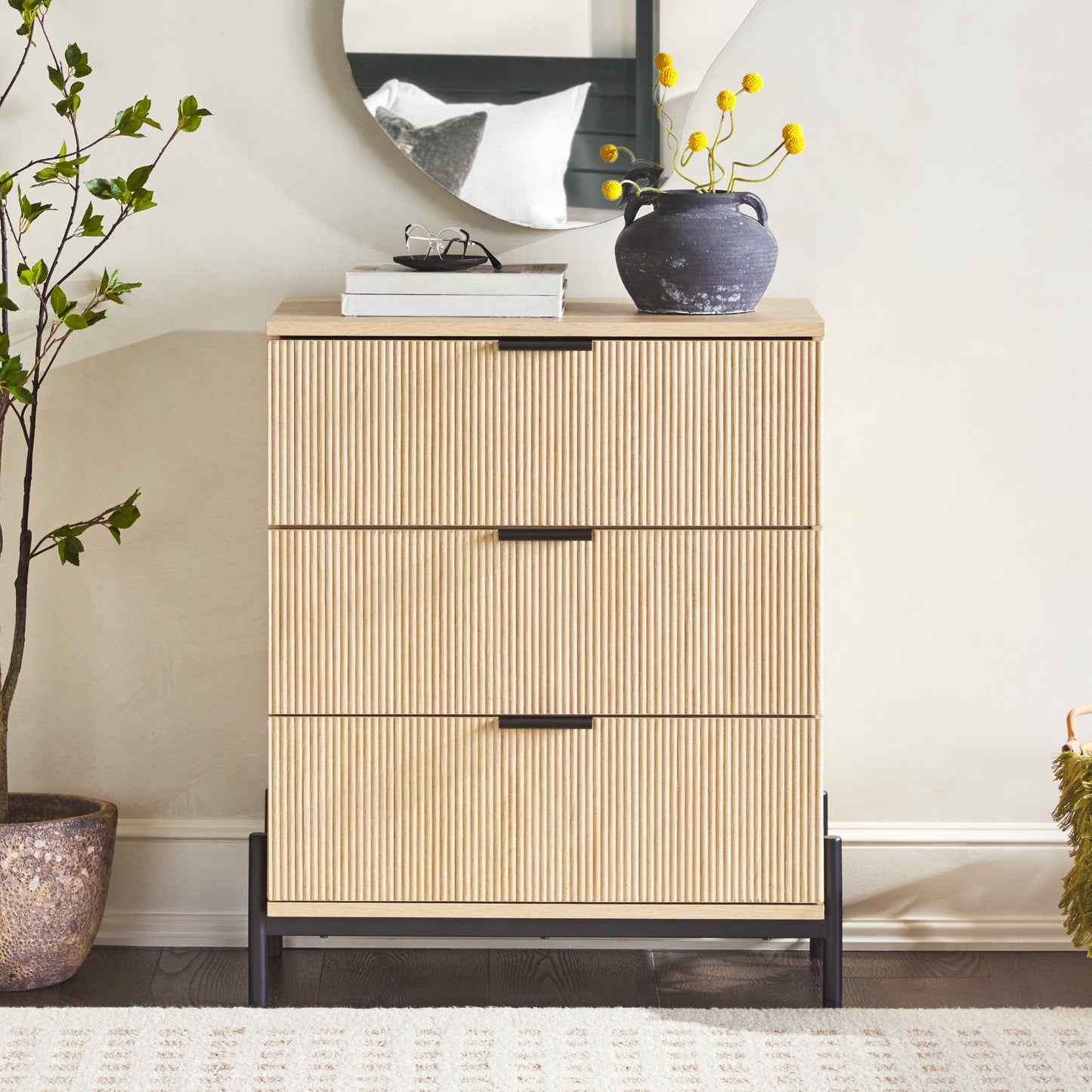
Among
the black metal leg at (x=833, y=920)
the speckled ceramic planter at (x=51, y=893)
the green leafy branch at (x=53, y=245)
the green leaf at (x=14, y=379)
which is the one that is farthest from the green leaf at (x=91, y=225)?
A: the black metal leg at (x=833, y=920)

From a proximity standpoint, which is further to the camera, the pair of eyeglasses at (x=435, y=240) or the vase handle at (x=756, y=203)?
the pair of eyeglasses at (x=435, y=240)

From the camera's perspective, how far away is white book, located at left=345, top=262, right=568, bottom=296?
65.9 inches

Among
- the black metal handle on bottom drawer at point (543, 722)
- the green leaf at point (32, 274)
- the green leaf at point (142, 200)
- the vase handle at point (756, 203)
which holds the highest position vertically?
the green leaf at point (142, 200)

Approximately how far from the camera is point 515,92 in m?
1.95

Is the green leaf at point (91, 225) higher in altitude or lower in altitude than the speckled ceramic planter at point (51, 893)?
higher

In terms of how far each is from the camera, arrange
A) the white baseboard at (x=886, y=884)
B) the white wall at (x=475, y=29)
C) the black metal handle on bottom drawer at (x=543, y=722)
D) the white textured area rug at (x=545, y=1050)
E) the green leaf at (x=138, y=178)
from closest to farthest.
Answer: the white textured area rug at (x=545, y=1050) → the black metal handle on bottom drawer at (x=543, y=722) → the green leaf at (x=138, y=178) → the white wall at (x=475, y=29) → the white baseboard at (x=886, y=884)

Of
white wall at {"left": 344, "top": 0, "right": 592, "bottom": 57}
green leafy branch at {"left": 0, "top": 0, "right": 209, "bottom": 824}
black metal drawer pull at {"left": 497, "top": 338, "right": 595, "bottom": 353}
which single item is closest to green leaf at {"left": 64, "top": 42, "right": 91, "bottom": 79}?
green leafy branch at {"left": 0, "top": 0, "right": 209, "bottom": 824}

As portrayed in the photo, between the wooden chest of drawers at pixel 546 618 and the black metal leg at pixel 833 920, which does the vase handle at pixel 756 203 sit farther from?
the black metal leg at pixel 833 920

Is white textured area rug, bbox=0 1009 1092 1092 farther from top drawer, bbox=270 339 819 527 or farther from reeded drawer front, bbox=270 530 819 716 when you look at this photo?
top drawer, bbox=270 339 819 527

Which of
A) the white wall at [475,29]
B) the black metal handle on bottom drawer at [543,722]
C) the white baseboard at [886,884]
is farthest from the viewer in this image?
the white baseboard at [886,884]

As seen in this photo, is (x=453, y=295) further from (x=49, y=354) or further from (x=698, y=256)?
(x=49, y=354)

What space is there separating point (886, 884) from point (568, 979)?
0.56m

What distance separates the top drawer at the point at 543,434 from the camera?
1.64 m

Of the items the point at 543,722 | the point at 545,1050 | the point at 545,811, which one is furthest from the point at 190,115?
the point at 545,1050
